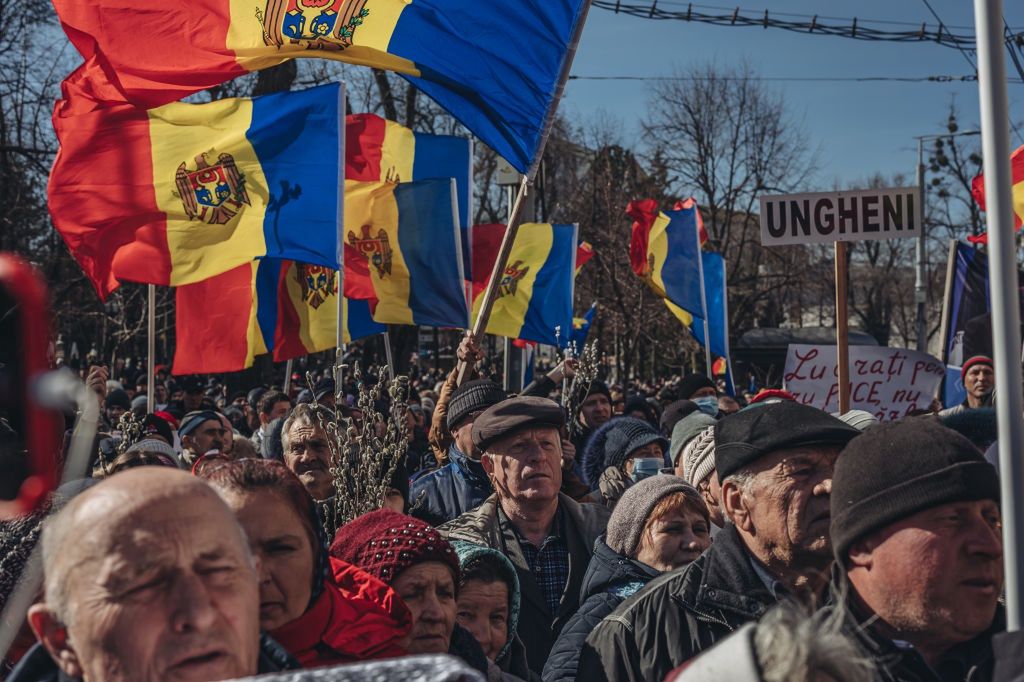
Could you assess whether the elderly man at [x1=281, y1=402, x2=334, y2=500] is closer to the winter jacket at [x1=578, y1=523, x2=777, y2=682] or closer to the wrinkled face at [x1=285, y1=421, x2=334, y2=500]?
the wrinkled face at [x1=285, y1=421, x2=334, y2=500]

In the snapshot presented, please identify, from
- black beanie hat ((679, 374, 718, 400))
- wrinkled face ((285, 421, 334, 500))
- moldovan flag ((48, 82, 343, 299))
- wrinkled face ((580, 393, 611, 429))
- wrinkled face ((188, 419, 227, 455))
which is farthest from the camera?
black beanie hat ((679, 374, 718, 400))

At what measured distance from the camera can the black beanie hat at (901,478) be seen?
208cm

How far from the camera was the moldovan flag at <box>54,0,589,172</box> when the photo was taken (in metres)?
5.24

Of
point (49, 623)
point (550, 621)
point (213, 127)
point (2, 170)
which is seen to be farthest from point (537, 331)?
point (2, 170)

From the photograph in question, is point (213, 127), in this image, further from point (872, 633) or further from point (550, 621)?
point (872, 633)

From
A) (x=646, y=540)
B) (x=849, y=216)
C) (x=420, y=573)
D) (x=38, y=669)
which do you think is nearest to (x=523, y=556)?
(x=646, y=540)

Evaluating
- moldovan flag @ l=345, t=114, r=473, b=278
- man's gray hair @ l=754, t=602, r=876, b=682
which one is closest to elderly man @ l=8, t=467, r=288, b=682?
man's gray hair @ l=754, t=602, r=876, b=682

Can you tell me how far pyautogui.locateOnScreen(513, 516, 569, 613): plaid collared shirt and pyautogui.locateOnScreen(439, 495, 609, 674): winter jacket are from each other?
3 centimetres

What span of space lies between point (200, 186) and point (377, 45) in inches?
85.2

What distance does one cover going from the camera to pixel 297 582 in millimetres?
2303

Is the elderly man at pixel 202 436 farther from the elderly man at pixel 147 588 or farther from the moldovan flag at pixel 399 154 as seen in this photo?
the elderly man at pixel 147 588

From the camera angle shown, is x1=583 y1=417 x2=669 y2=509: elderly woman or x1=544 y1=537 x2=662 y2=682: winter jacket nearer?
x1=544 y1=537 x2=662 y2=682: winter jacket

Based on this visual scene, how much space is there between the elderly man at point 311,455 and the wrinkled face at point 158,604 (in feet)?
9.87

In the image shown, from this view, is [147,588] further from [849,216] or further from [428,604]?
[849,216]
